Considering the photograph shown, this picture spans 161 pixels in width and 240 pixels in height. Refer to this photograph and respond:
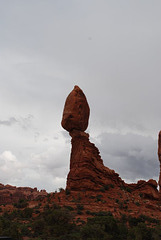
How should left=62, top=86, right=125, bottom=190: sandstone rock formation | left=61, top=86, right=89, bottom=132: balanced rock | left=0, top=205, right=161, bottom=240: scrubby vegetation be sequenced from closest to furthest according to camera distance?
left=0, top=205, right=161, bottom=240: scrubby vegetation, left=62, top=86, right=125, bottom=190: sandstone rock formation, left=61, top=86, right=89, bottom=132: balanced rock

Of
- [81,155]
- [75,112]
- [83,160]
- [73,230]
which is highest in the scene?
[75,112]

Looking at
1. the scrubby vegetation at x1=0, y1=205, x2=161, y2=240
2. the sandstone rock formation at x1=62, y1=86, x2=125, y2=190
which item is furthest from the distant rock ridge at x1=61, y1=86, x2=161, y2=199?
the scrubby vegetation at x1=0, y1=205, x2=161, y2=240

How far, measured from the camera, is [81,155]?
124ft

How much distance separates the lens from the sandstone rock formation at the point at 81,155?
36062mm

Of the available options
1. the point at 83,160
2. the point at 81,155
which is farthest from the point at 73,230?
the point at 81,155

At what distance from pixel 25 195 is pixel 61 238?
5878cm

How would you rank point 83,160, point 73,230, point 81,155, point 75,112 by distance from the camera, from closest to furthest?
1. point 73,230
2. point 83,160
3. point 81,155
4. point 75,112

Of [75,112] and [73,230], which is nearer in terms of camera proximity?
[73,230]

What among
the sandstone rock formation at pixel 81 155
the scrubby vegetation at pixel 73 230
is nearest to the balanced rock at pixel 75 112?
the sandstone rock formation at pixel 81 155

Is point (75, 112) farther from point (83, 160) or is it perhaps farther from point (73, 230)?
point (73, 230)

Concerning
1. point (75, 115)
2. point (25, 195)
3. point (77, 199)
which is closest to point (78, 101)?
point (75, 115)

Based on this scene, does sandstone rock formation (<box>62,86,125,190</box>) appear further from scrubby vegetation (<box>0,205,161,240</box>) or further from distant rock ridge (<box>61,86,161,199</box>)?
scrubby vegetation (<box>0,205,161,240</box>)

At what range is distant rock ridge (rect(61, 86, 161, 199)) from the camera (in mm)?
36094

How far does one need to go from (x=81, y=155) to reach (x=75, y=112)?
23.5ft
